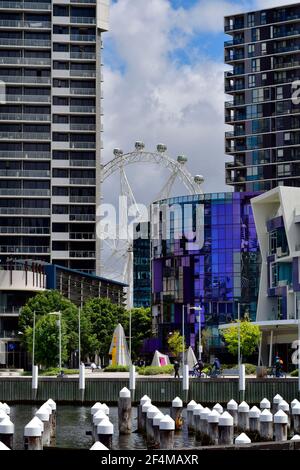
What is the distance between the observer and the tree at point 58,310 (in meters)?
135

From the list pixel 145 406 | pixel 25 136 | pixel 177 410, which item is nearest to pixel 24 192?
pixel 25 136

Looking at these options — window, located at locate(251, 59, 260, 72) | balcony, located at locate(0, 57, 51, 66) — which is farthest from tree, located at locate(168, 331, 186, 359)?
window, located at locate(251, 59, 260, 72)

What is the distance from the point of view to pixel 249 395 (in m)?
72.8

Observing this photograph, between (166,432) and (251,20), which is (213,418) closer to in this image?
(166,432)

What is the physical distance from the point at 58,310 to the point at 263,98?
2424 inches

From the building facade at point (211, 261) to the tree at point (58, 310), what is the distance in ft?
53.0

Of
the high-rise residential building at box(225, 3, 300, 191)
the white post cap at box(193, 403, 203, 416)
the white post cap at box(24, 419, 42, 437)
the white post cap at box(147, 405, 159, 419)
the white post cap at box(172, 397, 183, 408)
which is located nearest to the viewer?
the white post cap at box(24, 419, 42, 437)

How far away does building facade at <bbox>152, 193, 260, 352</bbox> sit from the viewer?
14888 centimetres

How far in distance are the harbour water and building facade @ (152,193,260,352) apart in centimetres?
7359

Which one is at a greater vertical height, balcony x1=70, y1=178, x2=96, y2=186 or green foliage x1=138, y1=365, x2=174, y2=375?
balcony x1=70, y1=178, x2=96, y2=186

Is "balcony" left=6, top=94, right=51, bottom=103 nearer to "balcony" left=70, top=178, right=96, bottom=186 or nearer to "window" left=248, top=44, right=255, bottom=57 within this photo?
"balcony" left=70, top=178, right=96, bottom=186
